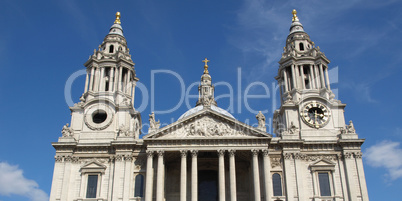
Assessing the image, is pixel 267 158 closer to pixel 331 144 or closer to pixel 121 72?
pixel 331 144

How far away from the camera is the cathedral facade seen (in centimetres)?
3850

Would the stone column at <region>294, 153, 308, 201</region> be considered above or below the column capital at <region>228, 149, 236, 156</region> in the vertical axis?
below

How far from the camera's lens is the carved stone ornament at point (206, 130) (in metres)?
40.0

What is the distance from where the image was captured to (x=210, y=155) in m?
42.2

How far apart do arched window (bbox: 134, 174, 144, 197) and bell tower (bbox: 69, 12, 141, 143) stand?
4.26 metres

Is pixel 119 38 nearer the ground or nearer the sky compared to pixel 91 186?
nearer the sky

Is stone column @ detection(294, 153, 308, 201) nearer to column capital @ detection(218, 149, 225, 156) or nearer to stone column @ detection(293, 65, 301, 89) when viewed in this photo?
column capital @ detection(218, 149, 225, 156)

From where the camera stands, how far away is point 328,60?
4703 centimetres

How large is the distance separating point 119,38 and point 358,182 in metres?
29.7

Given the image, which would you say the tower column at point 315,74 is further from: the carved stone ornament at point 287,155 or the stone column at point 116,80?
the stone column at point 116,80

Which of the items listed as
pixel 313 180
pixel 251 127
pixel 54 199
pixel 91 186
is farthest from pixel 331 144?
pixel 54 199

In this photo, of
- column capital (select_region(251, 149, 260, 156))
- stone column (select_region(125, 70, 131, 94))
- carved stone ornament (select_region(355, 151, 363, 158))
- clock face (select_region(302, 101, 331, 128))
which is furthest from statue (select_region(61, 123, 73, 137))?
carved stone ornament (select_region(355, 151, 363, 158))

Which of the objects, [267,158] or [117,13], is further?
[117,13]

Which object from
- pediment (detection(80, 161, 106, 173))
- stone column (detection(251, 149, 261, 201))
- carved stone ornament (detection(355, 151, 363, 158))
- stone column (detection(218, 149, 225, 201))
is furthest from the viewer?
carved stone ornament (detection(355, 151, 363, 158))
